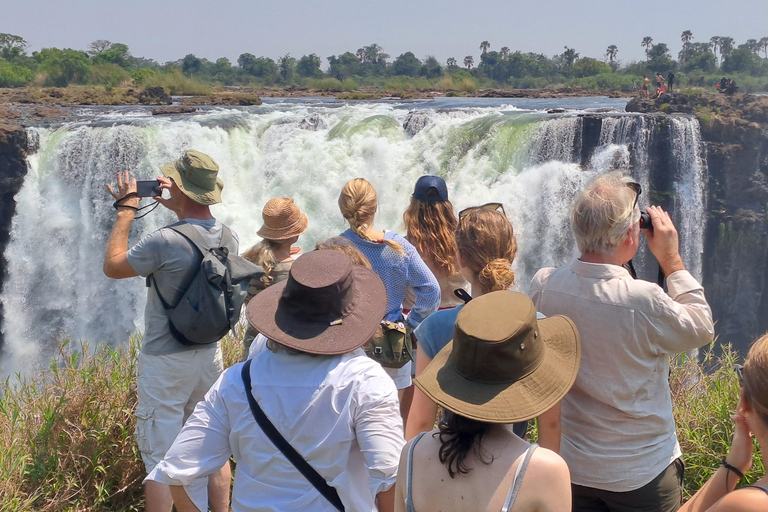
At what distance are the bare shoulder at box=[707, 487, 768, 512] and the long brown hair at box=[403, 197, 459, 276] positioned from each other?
76.9 inches

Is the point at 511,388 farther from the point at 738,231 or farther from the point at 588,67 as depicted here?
the point at 588,67

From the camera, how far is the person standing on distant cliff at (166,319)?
2812 millimetres

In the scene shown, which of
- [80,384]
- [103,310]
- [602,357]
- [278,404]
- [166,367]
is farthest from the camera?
[103,310]

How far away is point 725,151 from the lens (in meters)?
15.3

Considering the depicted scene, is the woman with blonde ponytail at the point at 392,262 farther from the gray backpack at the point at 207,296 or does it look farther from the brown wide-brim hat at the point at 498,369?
the brown wide-brim hat at the point at 498,369

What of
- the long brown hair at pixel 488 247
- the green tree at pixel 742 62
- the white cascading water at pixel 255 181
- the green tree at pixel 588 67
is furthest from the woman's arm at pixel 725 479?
the green tree at pixel 588 67

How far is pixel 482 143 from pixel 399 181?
5.39ft

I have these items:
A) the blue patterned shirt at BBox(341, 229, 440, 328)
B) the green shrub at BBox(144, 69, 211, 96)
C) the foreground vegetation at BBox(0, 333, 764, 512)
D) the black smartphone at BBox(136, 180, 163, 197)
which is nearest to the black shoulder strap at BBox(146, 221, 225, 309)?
the black smartphone at BBox(136, 180, 163, 197)

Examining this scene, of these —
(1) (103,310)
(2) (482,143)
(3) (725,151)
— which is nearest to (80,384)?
(1) (103,310)

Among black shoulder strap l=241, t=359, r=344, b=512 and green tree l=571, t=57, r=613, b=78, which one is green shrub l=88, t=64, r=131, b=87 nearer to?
green tree l=571, t=57, r=613, b=78

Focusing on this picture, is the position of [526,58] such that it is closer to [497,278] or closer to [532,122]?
[532,122]

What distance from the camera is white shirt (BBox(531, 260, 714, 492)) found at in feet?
6.61

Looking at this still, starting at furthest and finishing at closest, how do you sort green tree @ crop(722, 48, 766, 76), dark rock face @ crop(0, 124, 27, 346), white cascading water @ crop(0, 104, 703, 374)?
green tree @ crop(722, 48, 766, 76) < dark rock face @ crop(0, 124, 27, 346) < white cascading water @ crop(0, 104, 703, 374)

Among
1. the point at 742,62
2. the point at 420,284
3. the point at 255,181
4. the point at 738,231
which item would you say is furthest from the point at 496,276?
the point at 742,62
